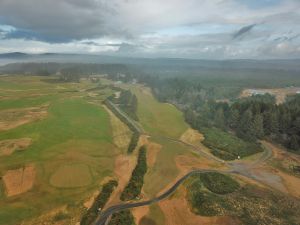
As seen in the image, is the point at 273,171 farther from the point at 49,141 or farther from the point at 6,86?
the point at 6,86

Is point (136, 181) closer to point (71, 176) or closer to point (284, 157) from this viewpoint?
point (71, 176)

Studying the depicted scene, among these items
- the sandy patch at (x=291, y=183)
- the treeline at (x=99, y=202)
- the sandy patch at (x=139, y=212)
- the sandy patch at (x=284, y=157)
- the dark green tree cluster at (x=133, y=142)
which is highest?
the dark green tree cluster at (x=133, y=142)

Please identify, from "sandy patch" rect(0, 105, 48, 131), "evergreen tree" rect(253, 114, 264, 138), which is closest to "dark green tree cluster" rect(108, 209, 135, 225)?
"sandy patch" rect(0, 105, 48, 131)

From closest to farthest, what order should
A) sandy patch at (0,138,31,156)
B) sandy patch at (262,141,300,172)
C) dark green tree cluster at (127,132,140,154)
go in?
1. sandy patch at (0,138,31,156)
2. sandy patch at (262,141,300,172)
3. dark green tree cluster at (127,132,140,154)

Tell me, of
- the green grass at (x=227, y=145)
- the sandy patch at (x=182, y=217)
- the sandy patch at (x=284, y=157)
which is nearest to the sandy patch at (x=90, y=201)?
the sandy patch at (x=182, y=217)

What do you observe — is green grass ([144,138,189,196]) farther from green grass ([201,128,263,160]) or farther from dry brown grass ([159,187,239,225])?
green grass ([201,128,263,160])

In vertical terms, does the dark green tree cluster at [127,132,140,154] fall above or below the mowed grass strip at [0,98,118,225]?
below

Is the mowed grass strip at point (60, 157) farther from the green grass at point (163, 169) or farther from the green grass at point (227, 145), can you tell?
the green grass at point (227, 145)
